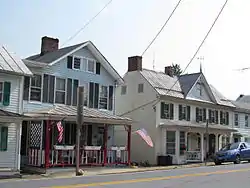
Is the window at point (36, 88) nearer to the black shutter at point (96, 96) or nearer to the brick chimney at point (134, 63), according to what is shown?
the black shutter at point (96, 96)

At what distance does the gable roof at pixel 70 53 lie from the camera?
27.4 metres

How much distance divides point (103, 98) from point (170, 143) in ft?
27.2

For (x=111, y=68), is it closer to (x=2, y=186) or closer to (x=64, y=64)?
(x=64, y=64)

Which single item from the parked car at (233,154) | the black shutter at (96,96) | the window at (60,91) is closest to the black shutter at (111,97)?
the black shutter at (96,96)

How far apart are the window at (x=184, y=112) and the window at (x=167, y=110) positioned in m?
1.28

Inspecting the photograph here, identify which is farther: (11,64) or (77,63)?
(77,63)

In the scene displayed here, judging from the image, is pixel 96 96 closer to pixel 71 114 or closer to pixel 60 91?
pixel 60 91

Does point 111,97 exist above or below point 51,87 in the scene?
below

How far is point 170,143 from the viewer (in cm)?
3547

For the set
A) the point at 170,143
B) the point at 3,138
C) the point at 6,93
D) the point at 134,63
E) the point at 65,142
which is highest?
the point at 134,63

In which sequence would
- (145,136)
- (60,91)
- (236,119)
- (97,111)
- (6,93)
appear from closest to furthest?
(6,93) → (60,91) → (97,111) → (145,136) → (236,119)

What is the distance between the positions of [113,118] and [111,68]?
4.21 meters

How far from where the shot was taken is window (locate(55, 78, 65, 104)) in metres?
27.6

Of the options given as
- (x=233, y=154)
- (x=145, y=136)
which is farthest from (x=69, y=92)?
(x=233, y=154)
